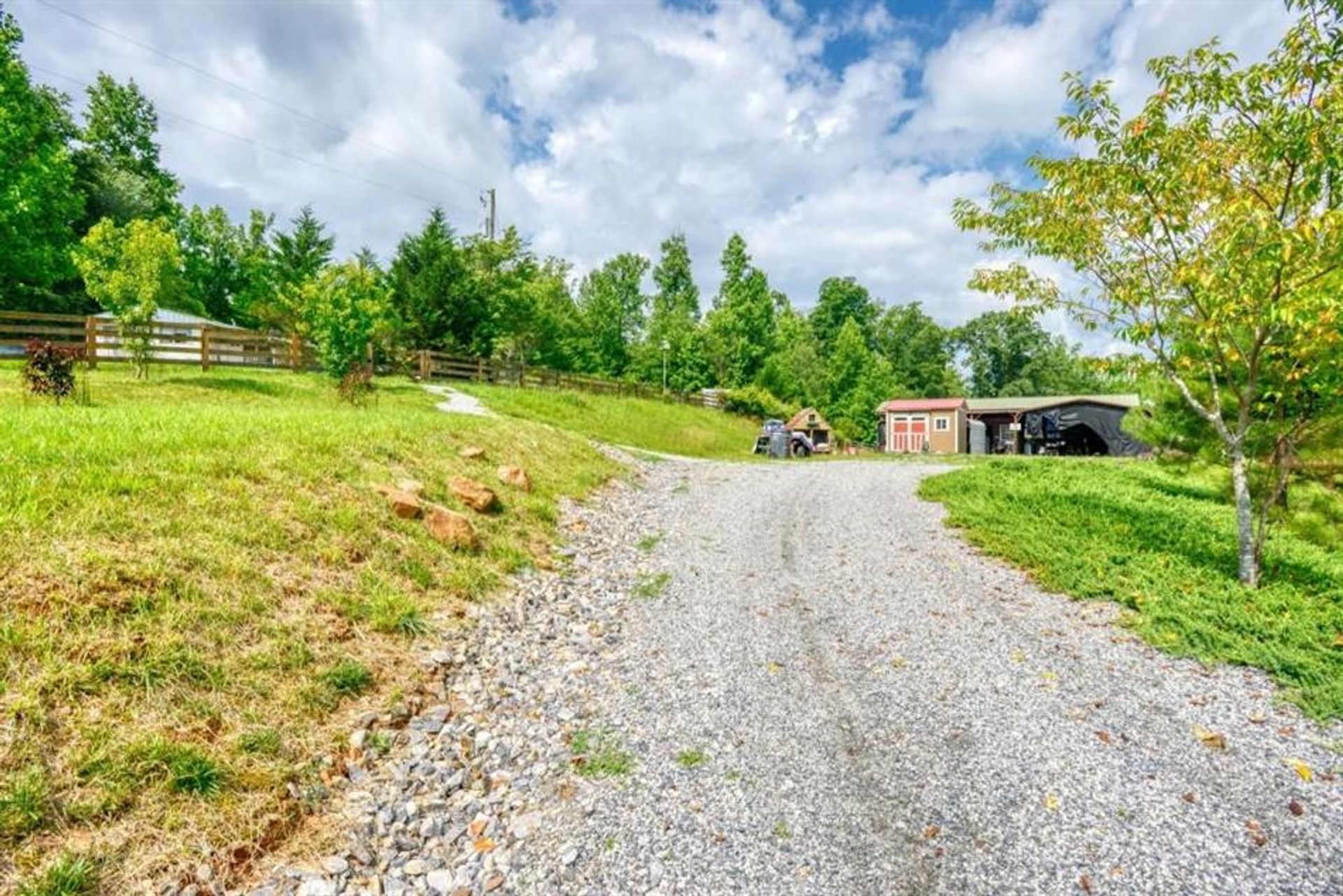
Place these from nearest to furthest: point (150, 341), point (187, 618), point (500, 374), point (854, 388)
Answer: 1. point (187, 618)
2. point (150, 341)
3. point (500, 374)
4. point (854, 388)

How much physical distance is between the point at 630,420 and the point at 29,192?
77.2ft

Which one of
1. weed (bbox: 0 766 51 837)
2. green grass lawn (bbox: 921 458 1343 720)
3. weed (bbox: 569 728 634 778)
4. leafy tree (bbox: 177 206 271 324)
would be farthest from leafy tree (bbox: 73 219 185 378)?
leafy tree (bbox: 177 206 271 324)

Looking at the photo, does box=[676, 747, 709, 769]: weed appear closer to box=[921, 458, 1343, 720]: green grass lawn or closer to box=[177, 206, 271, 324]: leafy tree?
box=[921, 458, 1343, 720]: green grass lawn

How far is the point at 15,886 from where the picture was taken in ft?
8.02

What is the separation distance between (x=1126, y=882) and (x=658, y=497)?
9861 millimetres

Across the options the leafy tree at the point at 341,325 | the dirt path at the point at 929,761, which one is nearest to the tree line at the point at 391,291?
the leafy tree at the point at 341,325

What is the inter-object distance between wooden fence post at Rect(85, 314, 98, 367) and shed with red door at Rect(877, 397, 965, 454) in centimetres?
3956

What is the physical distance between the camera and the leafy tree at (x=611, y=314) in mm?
46188

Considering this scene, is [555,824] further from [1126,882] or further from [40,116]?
[40,116]

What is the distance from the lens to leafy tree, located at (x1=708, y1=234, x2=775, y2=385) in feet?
148

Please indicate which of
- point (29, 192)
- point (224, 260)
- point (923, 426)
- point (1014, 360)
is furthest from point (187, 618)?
point (1014, 360)

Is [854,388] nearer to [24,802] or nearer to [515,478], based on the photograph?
[515,478]

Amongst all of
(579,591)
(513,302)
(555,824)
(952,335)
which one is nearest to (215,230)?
(513,302)

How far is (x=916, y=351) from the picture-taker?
64.9m
